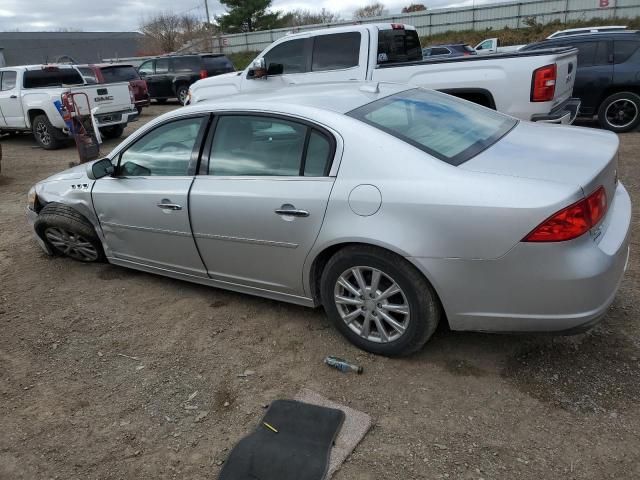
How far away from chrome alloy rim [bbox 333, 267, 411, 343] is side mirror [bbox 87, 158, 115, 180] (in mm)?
2173

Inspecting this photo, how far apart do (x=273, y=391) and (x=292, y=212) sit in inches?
41.1

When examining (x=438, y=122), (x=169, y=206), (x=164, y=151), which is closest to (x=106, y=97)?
(x=164, y=151)

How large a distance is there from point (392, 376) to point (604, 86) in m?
8.09

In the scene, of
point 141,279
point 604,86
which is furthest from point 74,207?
point 604,86

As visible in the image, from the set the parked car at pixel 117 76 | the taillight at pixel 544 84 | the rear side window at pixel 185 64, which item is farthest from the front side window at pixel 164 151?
the rear side window at pixel 185 64

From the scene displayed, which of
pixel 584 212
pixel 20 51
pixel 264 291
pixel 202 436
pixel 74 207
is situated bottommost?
pixel 202 436

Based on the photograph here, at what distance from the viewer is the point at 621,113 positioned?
29.5 feet

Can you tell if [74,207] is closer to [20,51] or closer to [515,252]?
[515,252]

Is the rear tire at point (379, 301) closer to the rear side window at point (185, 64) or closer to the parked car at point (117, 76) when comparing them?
the parked car at point (117, 76)

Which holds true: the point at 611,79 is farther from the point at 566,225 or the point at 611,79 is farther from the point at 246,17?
the point at 246,17

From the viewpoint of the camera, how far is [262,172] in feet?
10.8

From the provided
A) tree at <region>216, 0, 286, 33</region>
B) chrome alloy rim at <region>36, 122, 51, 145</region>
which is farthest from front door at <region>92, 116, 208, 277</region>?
tree at <region>216, 0, 286, 33</region>

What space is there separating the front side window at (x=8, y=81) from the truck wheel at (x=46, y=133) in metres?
0.96

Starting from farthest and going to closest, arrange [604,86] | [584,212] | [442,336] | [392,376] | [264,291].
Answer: [604,86]
[264,291]
[442,336]
[392,376]
[584,212]
